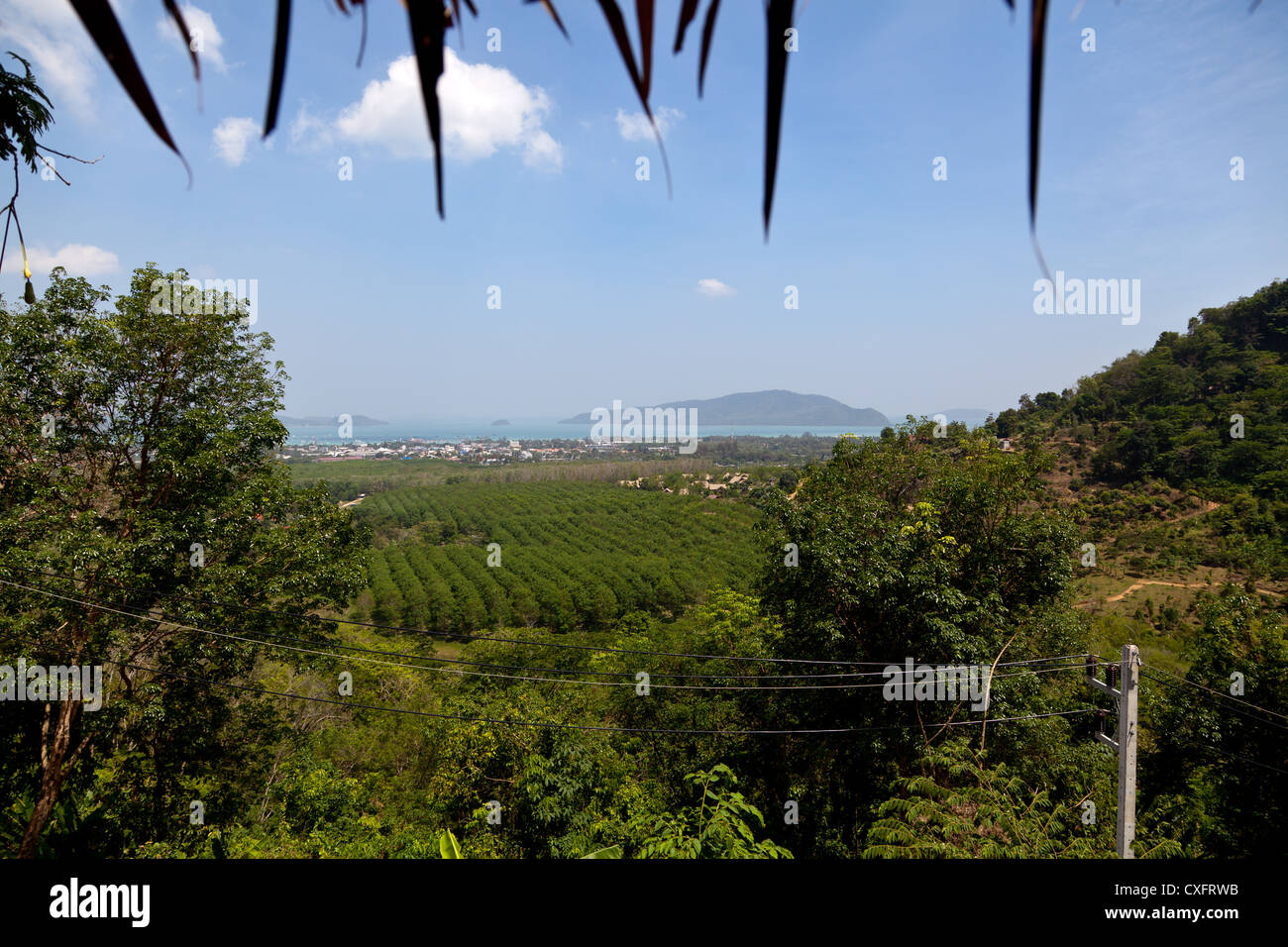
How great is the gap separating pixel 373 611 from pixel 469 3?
117 ft

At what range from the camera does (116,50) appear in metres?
0.37

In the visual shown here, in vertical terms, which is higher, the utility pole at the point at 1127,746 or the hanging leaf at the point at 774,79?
the hanging leaf at the point at 774,79

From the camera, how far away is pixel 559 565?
126ft

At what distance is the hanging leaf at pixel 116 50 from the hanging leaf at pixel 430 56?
0.18 metres

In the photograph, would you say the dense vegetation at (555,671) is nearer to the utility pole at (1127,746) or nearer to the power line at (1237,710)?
the power line at (1237,710)

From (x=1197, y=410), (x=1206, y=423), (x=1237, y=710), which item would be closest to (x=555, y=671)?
(x=1237, y=710)

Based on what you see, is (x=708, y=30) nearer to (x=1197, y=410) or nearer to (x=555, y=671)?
(x=555, y=671)

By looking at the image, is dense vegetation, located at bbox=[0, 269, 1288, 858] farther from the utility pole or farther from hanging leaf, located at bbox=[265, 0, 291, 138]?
hanging leaf, located at bbox=[265, 0, 291, 138]

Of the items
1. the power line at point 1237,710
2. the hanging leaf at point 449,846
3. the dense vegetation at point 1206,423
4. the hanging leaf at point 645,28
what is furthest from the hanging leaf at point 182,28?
the dense vegetation at point 1206,423

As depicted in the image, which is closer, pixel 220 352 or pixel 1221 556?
pixel 220 352

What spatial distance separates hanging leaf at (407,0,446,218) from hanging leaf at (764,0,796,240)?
8.9 inches

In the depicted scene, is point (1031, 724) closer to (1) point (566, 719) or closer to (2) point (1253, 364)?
(1) point (566, 719)

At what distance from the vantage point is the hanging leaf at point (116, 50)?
1.15 ft
